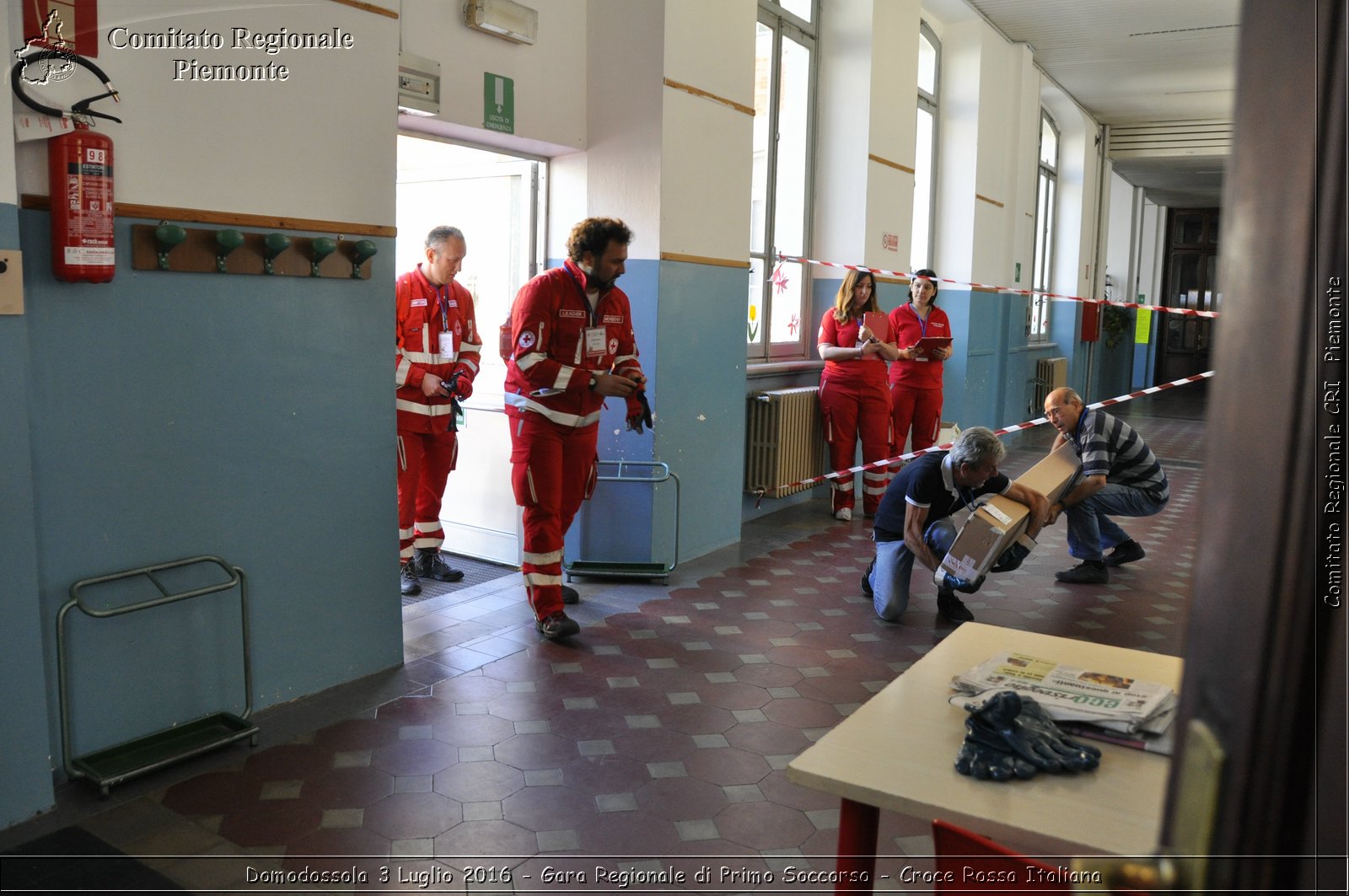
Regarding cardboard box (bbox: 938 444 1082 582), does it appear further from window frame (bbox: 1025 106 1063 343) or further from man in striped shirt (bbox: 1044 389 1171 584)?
window frame (bbox: 1025 106 1063 343)

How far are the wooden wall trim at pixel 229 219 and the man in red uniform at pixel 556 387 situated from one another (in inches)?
30.0

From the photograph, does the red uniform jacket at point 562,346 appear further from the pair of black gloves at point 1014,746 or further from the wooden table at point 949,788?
the pair of black gloves at point 1014,746

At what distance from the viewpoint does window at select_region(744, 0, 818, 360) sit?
23.6ft

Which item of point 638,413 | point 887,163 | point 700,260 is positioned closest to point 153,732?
point 638,413

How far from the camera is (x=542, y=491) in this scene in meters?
4.30

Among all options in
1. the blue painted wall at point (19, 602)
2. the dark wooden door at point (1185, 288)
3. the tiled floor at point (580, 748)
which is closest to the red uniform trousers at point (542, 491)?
the tiled floor at point (580, 748)

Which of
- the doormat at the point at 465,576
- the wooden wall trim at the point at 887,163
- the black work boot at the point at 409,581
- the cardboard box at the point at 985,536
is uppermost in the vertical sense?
the wooden wall trim at the point at 887,163

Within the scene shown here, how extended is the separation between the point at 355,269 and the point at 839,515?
4.29 m

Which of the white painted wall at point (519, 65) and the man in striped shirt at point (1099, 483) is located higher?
the white painted wall at point (519, 65)

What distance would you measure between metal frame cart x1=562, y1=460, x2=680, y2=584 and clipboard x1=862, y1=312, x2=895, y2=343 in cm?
211

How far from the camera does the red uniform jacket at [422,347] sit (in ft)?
16.1

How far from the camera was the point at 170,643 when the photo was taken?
317cm

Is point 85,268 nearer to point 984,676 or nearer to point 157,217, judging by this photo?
point 157,217

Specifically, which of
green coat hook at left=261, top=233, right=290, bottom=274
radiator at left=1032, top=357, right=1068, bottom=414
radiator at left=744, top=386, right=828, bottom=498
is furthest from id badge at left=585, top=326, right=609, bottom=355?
radiator at left=1032, top=357, right=1068, bottom=414
